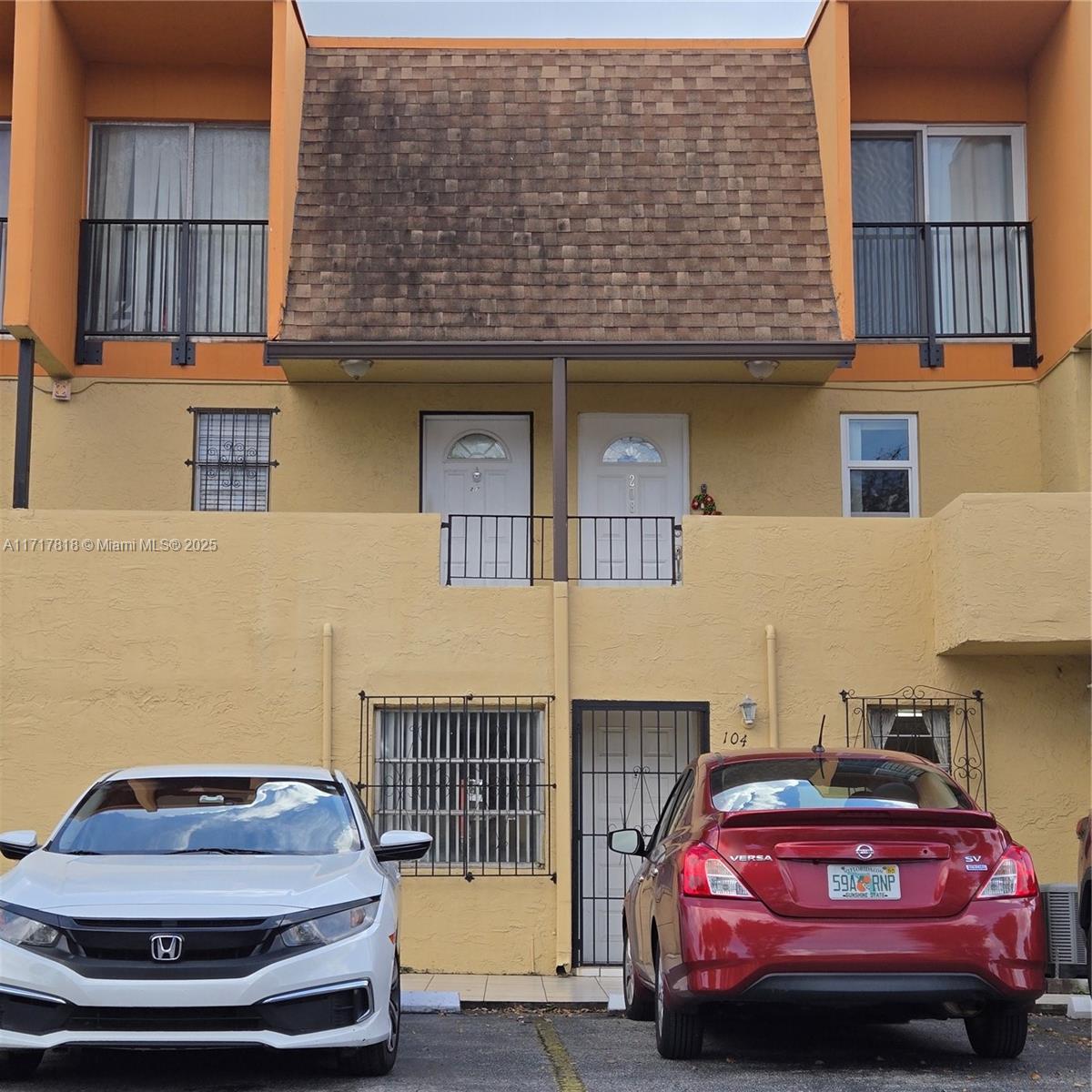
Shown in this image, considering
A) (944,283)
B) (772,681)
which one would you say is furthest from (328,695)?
(944,283)

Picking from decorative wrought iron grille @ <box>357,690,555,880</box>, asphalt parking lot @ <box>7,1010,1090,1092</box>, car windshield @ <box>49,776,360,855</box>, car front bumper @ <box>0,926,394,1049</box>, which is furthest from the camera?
decorative wrought iron grille @ <box>357,690,555,880</box>

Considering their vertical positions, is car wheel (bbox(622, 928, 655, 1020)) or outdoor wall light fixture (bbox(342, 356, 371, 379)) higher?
outdoor wall light fixture (bbox(342, 356, 371, 379))

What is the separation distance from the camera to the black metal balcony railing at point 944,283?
1575 centimetres

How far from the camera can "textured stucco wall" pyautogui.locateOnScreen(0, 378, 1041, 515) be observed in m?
15.3

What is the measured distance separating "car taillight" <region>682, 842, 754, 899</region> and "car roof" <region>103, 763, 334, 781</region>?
7.44 feet

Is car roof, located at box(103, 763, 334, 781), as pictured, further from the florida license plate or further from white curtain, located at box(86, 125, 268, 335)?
white curtain, located at box(86, 125, 268, 335)

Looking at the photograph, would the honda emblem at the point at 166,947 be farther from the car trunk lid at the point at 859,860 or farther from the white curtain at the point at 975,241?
the white curtain at the point at 975,241

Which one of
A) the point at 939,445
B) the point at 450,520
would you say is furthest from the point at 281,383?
the point at 939,445

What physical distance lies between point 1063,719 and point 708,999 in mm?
7188

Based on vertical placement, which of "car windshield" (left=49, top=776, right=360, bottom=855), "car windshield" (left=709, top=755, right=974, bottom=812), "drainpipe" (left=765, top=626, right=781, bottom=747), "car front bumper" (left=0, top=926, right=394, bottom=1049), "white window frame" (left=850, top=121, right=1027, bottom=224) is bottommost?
"car front bumper" (left=0, top=926, right=394, bottom=1049)

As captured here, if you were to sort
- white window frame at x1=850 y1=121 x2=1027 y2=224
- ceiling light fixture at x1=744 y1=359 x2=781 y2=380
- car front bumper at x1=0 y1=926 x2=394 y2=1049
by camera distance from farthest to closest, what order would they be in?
white window frame at x1=850 y1=121 x2=1027 y2=224 → ceiling light fixture at x1=744 y1=359 x2=781 y2=380 → car front bumper at x1=0 y1=926 x2=394 y2=1049

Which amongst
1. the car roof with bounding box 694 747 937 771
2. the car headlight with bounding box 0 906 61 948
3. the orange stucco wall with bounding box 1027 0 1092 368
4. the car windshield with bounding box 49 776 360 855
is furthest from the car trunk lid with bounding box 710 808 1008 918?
the orange stucco wall with bounding box 1027 0 1092 368

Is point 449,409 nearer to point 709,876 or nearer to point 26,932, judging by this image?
point 709,876

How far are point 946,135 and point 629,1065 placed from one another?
11205 mm
